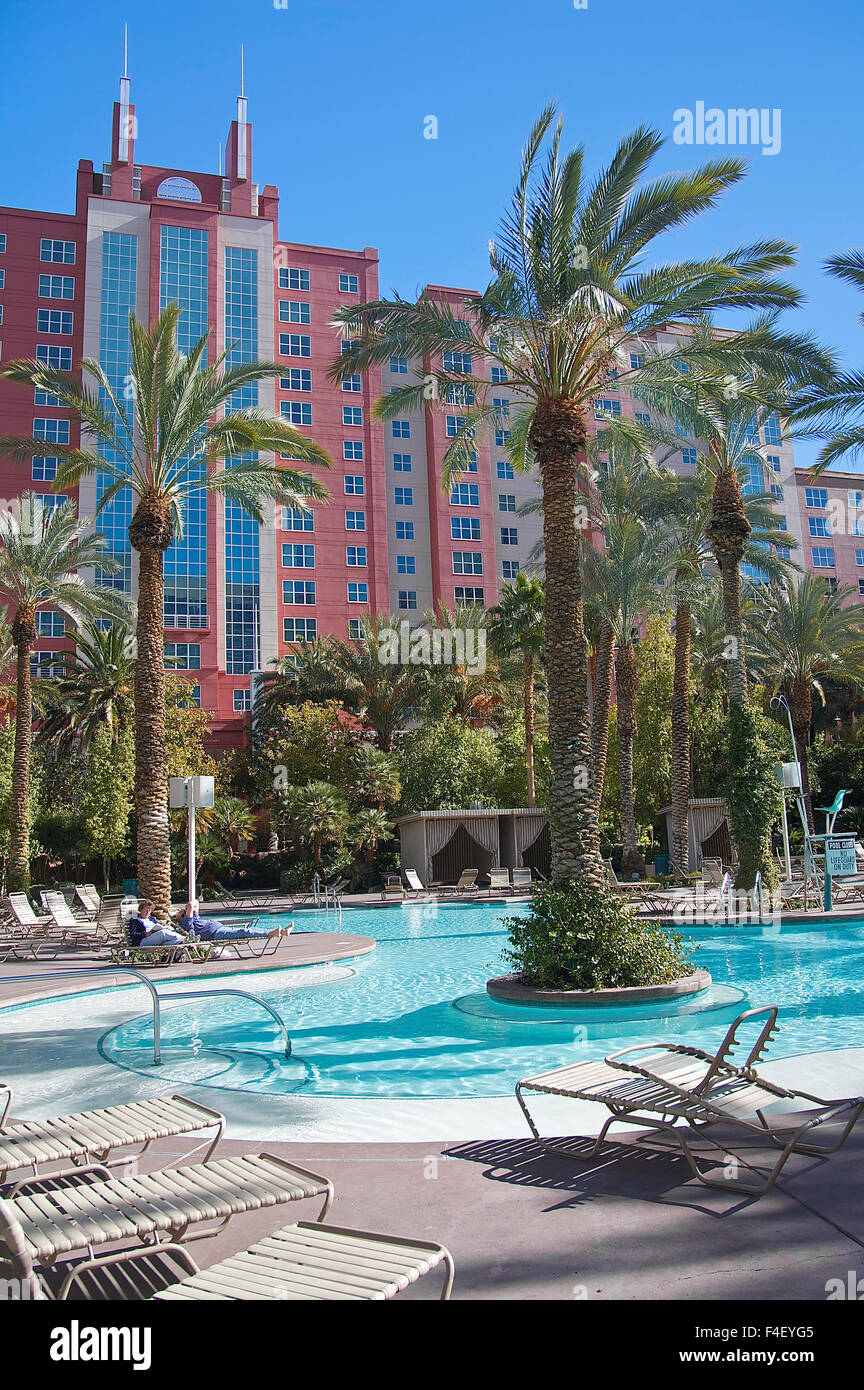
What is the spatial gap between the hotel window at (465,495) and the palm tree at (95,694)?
2726 cm

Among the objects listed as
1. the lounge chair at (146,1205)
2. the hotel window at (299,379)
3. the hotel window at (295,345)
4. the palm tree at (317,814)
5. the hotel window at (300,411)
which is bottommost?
the lounge chair at (146,1205)

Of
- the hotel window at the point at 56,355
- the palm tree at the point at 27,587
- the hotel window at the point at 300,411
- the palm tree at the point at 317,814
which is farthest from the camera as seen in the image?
the hotel window at the point at 300,411

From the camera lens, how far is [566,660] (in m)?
13.3

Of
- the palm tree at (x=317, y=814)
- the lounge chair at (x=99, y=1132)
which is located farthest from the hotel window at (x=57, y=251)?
the lounge chair at (x=99, y=1132)

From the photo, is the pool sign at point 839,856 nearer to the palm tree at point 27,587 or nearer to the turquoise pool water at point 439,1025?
the turquoise pool water at point 439,1025

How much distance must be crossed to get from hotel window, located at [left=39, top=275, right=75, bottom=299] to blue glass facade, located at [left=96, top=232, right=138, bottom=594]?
8.43 ft

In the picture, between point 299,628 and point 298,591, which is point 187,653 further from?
point 298,591

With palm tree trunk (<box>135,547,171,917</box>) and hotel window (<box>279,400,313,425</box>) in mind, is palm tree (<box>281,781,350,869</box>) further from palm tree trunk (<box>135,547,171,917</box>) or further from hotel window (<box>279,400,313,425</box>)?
hotel window (<box>279,400,313,425</box>)

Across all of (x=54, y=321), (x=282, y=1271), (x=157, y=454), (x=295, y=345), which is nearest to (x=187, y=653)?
(x=295, y=345)

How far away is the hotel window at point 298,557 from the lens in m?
57.5

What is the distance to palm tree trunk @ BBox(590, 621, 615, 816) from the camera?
29.4m

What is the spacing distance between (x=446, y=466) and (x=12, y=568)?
15365 millimetres

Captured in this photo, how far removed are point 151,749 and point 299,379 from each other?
4643 centimetres
